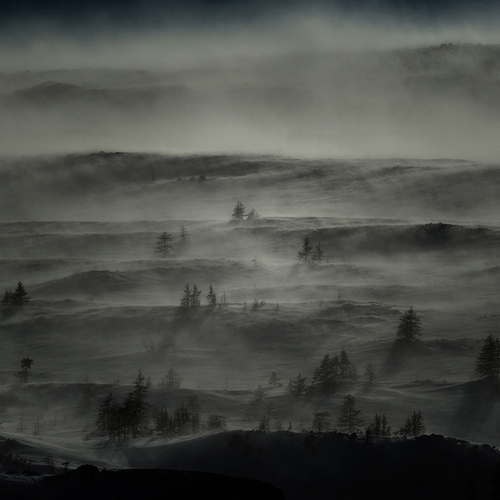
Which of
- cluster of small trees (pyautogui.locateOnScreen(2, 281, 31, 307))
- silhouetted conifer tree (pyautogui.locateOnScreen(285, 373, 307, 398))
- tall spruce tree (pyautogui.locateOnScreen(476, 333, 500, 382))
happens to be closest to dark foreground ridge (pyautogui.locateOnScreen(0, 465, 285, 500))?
silhouetted conifer tree (pyautogui.locateOnScreen(285, 373, 307, 398))

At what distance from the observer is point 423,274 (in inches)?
5468

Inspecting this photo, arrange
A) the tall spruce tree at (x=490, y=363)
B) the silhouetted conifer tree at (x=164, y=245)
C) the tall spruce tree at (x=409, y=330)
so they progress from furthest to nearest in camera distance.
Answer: the silhouetted conifer tree at (x=164, y=245) → the tall spruce tree at (x=409, y=330) → the tall spruce tree at (x=490, y=363)

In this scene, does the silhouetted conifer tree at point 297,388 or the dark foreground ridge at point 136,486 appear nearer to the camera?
the dark foreground ridge at point 136,486

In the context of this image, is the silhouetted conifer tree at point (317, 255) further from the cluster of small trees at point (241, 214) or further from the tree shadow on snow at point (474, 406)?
the tree shadow on snow at point (474, 406)

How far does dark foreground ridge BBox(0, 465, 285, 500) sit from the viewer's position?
5041 cm

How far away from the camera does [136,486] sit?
51.0 metres

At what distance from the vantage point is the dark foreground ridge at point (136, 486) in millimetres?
50406

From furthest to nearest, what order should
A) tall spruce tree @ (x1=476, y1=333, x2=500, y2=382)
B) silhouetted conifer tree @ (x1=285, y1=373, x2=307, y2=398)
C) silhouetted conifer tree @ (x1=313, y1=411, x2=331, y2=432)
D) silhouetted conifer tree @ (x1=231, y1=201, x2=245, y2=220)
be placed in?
silhouetted conifer tree @ (x1=231, y1=201, x2=245, y2=220)
tall spruce tree @ (x1=476, y1=333, x2=500, y2=382)
silhouetted conifer tree @ (x1=285, y1=373, x2=307, y2=398)
silhouetted conifer tree @ (x1=313, y1=411, x2=331, y2=432)

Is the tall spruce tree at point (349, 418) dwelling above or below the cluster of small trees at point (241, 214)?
below

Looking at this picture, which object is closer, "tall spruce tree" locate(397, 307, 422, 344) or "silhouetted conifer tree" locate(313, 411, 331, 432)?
"silhouetted conifer tree" locate(313, 411, 331, 432)

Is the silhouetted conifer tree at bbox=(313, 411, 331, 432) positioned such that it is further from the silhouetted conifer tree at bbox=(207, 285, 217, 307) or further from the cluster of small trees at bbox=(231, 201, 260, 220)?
the cluster of small trees at bbox=(231, 201, 260, 220)

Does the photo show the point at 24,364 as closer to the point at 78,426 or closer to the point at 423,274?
the point at 78,426

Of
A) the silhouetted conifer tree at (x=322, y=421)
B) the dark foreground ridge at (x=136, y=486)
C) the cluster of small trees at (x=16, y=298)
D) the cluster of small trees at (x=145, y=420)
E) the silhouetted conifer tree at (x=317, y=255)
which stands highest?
the silhouetted conifer tree at (x=317, y=255)

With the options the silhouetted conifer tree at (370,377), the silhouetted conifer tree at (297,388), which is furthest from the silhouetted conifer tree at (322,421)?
the silhouetted conifer tree at (370,377)
